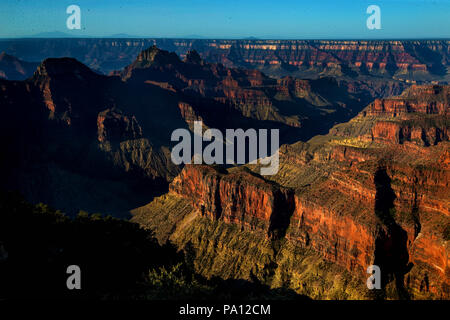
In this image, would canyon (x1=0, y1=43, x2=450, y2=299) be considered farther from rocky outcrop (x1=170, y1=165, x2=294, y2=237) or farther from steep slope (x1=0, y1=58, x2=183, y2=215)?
steep slope (x1=0, y1=58, x2=183, y2=215)

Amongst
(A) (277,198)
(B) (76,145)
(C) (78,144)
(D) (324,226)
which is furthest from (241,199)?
(C) (78,144)

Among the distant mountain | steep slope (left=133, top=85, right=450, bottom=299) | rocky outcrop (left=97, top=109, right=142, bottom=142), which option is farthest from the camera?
rocky outcrop (left=97, top=109, right=142, bottom=142)

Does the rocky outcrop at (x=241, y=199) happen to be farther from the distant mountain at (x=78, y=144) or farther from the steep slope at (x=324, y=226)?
the distant mountain at (x=78, y=144)

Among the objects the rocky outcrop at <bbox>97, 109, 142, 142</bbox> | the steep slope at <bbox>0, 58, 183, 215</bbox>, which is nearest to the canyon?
the rocky outcrop at <bbox>97, 109, 142, 142</bbox>

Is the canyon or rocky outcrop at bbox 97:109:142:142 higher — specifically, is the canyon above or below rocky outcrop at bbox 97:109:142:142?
below

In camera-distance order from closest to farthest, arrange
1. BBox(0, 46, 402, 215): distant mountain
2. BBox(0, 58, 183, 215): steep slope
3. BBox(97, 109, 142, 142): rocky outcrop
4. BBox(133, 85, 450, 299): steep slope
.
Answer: BBox(133, 85, 450, 299): steep slope < BBox(0, 58, 183, 215): steep slope < BBox(0, 46, 402, 215): distant mountain < BBox(97, 109, 142, 142): rocky outcrop

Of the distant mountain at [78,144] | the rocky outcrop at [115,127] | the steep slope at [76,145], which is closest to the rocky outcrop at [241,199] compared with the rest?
the distant mountain at [78,144]

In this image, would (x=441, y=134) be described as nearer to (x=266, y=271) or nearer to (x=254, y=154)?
(x=254, y=154)
